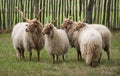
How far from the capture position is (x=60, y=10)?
19.0 meters

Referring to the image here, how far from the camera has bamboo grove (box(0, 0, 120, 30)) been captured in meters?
18.7

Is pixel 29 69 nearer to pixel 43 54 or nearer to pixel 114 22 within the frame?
pixel 43 54

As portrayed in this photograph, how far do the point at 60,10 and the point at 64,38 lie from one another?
7350 mm

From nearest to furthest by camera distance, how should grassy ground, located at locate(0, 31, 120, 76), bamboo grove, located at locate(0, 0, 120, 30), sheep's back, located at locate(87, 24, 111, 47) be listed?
1. grassy ground, located at locate(0, 31, 120, 76)
2. sheep's back, located at locate(87, 24, 111, 47)
3. bamboo grove, located at locate(0, 0, 120, 30)

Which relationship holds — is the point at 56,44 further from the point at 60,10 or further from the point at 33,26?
the point at 60,10

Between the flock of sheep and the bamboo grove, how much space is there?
6.46m

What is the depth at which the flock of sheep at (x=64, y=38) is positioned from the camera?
35.2 ft

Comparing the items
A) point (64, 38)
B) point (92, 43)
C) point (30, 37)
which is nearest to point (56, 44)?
point (64, 38)

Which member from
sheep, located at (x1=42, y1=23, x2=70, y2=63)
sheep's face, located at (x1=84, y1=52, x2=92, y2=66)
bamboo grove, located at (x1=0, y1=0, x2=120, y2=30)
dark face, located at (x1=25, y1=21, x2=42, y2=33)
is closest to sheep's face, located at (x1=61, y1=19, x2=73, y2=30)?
sheep, located at (x1=42, y1=23, x2=70, y2=63)

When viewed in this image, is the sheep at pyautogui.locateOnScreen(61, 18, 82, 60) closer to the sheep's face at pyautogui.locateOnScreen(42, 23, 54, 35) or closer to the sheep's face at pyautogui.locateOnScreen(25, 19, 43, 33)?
the sheep's face at pyautogui.locateOnScreen(25, 19, 43, 33)

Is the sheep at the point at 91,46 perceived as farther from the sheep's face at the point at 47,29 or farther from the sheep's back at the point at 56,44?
the sheep's face at the point at 47,29

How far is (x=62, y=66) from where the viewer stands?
10820 mm

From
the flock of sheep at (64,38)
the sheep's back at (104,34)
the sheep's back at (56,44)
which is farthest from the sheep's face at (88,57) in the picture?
the sheep's back at (104,34)

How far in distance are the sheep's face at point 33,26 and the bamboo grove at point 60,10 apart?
6934 mm
